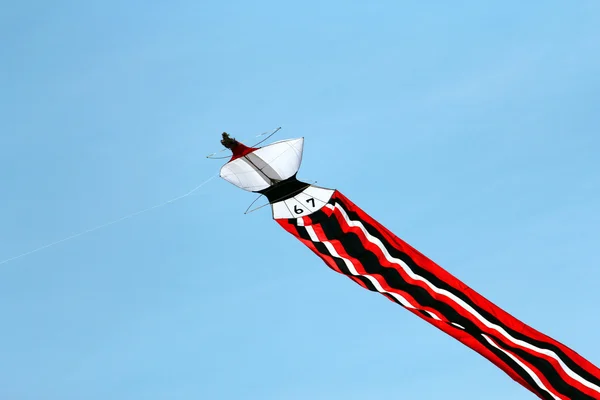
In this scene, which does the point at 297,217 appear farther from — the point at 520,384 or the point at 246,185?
the point at 520,384

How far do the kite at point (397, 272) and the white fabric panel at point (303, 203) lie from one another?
0.22ft

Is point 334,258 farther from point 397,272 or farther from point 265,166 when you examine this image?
point 265,166

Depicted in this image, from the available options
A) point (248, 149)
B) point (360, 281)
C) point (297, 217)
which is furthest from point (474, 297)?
point (248, 149)

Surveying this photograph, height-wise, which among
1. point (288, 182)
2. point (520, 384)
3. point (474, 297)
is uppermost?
point (288, 182)

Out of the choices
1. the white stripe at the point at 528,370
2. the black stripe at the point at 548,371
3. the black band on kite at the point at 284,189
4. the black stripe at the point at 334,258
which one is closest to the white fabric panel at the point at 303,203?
the black band on kite at the point at 284,189

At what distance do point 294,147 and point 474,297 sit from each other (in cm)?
1528

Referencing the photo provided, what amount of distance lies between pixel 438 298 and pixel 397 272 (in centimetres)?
317

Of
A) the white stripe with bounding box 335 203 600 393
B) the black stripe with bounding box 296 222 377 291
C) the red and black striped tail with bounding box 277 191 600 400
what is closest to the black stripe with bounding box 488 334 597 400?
the red and black striped tail with bounding box 277 191 600 400

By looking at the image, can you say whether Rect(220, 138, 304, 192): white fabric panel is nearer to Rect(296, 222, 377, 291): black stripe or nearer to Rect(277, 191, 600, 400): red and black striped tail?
Rect(277, 191, 600, 400): red and black striped tail

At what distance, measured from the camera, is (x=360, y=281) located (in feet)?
242

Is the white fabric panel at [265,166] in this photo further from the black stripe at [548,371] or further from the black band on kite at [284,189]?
the black stripe at [548,371]

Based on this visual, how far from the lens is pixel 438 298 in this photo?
7338 cm

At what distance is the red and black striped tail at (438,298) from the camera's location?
7150 centimetres

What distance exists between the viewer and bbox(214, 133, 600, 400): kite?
235 ft
